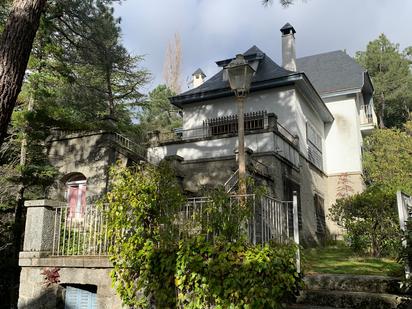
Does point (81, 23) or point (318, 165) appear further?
point (318, 165)

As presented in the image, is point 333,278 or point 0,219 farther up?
point 0,219

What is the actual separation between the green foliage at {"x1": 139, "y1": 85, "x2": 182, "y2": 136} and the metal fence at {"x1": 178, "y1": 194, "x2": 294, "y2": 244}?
29111mm

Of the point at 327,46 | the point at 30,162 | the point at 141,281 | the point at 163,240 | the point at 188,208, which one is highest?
the point at 327,46

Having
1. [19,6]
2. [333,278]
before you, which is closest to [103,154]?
[19,6]

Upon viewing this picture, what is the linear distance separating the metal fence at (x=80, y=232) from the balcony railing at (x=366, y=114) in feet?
70.5

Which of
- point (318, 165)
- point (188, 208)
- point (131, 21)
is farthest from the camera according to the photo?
point (318, 165)

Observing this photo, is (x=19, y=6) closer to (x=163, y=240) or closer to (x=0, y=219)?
(x=163, y=240)

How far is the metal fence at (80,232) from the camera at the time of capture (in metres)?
6.95

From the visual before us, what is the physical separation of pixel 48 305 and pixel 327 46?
93.6 feet

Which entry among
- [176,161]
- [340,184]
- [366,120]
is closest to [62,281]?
[176,161]

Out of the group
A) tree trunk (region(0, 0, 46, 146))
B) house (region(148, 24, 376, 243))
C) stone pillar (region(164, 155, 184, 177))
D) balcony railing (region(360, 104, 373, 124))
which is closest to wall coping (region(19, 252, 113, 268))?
tree trunk (region(0, 0, 46, 146))

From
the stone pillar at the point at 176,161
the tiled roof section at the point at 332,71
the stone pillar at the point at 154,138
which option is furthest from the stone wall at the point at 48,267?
the tiled roof section at the point at 332,71

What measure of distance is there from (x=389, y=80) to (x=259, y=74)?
23.5 meters

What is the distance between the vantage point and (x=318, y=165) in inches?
773
